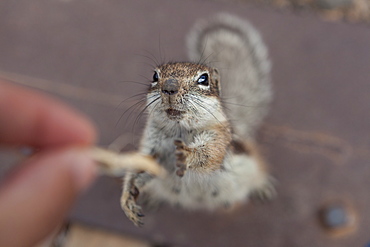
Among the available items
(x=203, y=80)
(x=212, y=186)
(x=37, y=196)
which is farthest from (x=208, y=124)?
(x=37, y=196)

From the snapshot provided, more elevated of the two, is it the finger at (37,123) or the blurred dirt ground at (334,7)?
the blurred dirt ground at (334,7)

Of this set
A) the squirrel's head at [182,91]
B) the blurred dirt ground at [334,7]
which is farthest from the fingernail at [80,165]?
the blurred dirt ground at [334,7]

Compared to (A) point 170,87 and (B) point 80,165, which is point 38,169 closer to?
(B) point 80,165

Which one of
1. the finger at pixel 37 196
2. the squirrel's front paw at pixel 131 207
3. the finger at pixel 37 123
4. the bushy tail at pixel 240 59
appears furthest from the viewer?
the bushy tail at pixel 240 59

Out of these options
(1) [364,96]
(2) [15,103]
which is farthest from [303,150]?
(2) [15,103]

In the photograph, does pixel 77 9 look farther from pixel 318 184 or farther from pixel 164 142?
pixel 318 184

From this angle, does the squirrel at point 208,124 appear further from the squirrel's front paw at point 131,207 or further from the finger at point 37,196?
the finger at point 37,196
